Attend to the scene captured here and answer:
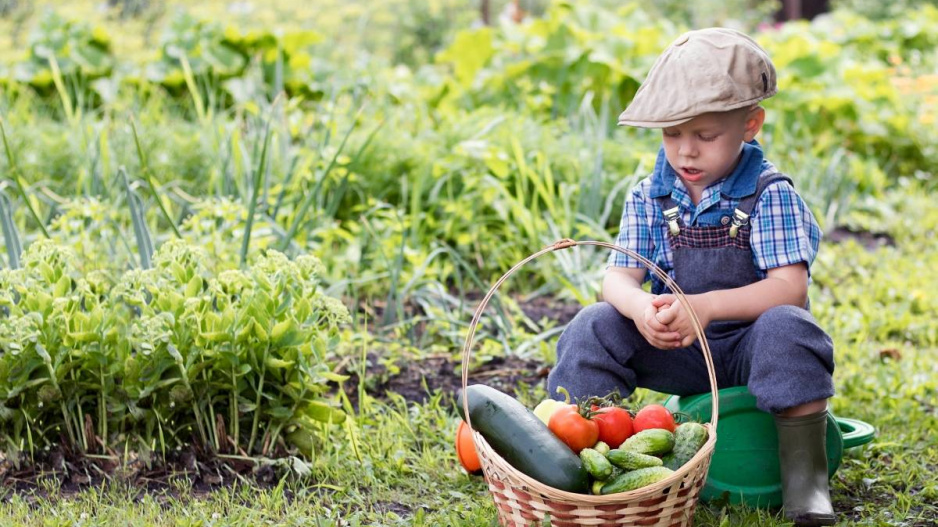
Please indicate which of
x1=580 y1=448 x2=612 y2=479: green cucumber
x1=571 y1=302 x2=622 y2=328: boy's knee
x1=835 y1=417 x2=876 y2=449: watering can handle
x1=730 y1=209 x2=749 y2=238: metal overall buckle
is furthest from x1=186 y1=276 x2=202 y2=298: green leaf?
x1=835 y1=417 x2=876 y2=449: watering can handle

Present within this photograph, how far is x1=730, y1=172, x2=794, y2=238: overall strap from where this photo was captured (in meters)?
2.49

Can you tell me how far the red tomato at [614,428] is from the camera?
226 cm

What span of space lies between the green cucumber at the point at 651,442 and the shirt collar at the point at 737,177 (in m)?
0.66

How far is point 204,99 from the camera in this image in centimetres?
637

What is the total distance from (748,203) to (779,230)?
104mm

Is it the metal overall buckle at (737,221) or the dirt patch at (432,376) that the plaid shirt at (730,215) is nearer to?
the metal overall buckle at (737,221)

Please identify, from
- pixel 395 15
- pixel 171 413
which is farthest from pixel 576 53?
pixel 395 15

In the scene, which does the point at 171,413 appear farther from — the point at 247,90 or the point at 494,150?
the point at 247,90

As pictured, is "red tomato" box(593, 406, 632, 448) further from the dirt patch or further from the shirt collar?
the dirt patch

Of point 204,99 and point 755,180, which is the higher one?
point 755,180

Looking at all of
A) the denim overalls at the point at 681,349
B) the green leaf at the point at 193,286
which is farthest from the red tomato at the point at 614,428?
the green leaf at the point at 193,286

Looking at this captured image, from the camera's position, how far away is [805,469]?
7.63 feet

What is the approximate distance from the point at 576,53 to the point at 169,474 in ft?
12.8

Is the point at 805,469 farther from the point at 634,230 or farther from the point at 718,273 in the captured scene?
the point at 634,230
